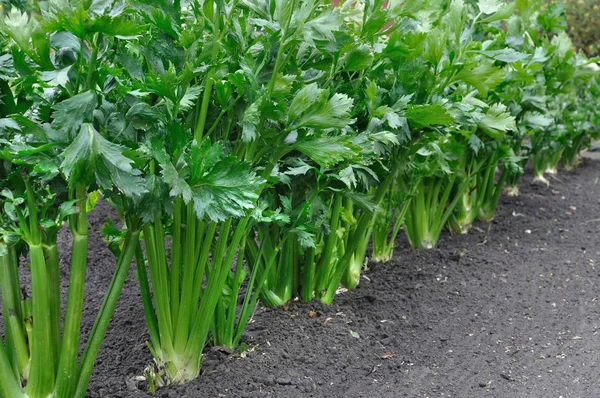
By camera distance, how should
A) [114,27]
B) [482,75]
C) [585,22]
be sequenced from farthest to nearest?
1. [585,22]
2. [482,75]
3. [114,27]

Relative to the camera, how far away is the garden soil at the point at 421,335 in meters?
2.62

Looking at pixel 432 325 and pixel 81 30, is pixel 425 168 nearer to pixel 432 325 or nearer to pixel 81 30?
pixel 432 325

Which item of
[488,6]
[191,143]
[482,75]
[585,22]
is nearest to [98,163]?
[191,143]

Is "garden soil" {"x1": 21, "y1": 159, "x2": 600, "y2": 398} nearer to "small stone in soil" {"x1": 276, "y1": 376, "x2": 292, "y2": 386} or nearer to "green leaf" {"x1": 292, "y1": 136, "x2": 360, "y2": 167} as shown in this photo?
"small stone in soil" {"x1": 276, "y1": 376, "x2": 292, "y2": 386}

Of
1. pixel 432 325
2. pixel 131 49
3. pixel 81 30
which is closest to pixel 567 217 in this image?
pixel 432 325

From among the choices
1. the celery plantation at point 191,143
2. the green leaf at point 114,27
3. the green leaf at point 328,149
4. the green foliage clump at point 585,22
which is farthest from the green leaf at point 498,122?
the green foliage clump at point 585,22

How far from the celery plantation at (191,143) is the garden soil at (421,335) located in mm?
117

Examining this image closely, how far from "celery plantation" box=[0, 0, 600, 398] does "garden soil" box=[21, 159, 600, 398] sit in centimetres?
12

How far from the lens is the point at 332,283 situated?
Result: 3.28 m

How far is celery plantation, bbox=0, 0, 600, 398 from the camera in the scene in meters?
1.89

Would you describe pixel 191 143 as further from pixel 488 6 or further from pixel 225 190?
pixel 488 6

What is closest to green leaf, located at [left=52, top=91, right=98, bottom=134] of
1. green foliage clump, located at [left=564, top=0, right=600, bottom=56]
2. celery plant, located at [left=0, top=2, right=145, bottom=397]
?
celery plant, located at [left=0, top=2, right=145, bottom=397]

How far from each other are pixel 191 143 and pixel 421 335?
5.30 feet

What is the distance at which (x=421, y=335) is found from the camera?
320 centimetres
